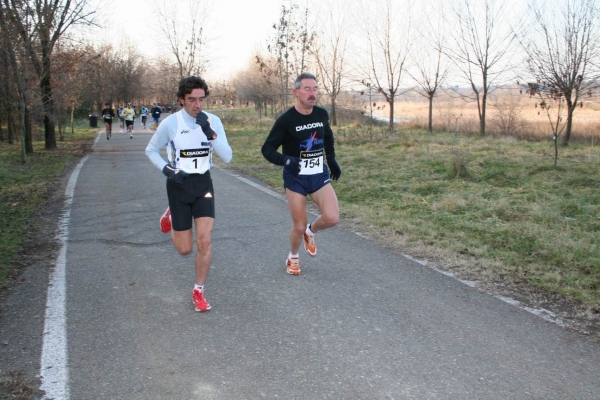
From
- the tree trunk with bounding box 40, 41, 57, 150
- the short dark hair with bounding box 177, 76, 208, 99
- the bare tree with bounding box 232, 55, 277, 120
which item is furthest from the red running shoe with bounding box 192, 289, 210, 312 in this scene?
Result: the bare tree with bounding box 232, 55, 277, 120

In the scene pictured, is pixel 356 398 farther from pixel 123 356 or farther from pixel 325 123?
pixel 325 123

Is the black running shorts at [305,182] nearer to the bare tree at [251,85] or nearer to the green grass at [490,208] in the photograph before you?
the green grass at [490,208]

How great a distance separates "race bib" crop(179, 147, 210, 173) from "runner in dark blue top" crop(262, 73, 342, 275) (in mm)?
793

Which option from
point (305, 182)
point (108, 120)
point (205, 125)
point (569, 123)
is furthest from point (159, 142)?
point (108, 120)

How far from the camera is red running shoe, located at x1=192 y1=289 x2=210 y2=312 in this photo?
4.52 metres

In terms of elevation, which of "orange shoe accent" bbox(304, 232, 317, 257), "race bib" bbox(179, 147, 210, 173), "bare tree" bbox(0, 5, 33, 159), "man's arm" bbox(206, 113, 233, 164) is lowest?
Result: "orange shoe accent" bbox(304, 232, 317, 257)

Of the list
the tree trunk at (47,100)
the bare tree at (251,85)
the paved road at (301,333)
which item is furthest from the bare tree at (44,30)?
the bare tree at (251,85)

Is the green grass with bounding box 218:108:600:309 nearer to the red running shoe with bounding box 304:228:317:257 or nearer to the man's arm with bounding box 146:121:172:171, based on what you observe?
the red running shoe with bounding box 304:228:317:257

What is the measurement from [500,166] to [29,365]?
11.5m

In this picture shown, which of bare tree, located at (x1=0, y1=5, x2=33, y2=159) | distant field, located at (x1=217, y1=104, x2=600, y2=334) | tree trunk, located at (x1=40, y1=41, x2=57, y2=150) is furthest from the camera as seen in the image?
tree trunk, located at (x1=40, y1=41, x2=57, y2=150)

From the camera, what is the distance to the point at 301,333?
13.5 ft

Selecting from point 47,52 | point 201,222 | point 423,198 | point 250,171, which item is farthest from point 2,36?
point 201,222

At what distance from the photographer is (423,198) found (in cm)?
965

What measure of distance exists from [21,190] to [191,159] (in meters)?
8.00
